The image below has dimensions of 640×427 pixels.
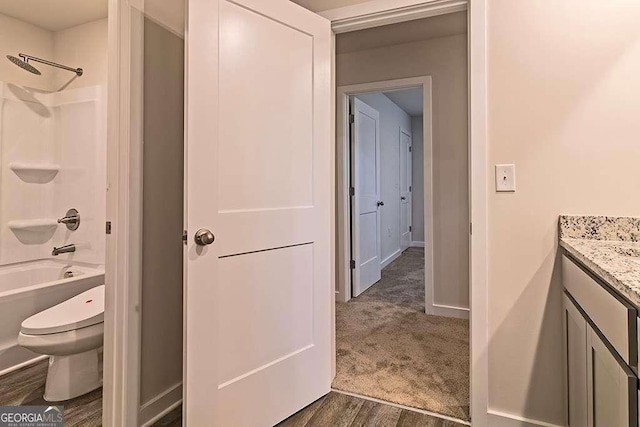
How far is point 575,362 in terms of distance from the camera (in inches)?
51.0

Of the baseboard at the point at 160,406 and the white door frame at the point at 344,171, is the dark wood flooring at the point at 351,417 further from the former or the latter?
the white door frame at the point at 344,171

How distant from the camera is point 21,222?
109 inches

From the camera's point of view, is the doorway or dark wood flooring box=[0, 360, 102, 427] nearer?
dark wood flooring box=[0, 360, 102, 427]

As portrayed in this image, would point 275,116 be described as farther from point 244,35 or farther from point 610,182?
point 610,182

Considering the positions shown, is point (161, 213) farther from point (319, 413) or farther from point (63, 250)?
point (63, 250)

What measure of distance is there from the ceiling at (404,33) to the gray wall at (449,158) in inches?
4.5

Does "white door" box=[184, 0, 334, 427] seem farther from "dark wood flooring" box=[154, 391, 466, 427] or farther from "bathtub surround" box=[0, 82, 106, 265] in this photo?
"bathtub surround" box=[0, 82, 106, 265]

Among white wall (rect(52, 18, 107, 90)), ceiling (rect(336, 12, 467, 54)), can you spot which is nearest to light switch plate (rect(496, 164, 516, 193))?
ceiling (rect(336, 12, 467, 54))

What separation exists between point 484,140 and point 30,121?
3363mm

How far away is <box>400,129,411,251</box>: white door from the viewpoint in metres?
6.50

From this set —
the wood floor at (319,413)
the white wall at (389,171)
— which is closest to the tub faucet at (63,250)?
the wood floor at (319,413)

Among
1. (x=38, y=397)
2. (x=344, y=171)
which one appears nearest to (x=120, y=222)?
(x=38, y=397)

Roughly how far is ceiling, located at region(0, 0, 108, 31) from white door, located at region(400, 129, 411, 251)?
4.81 m

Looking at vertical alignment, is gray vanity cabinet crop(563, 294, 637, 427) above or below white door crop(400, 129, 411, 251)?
below
